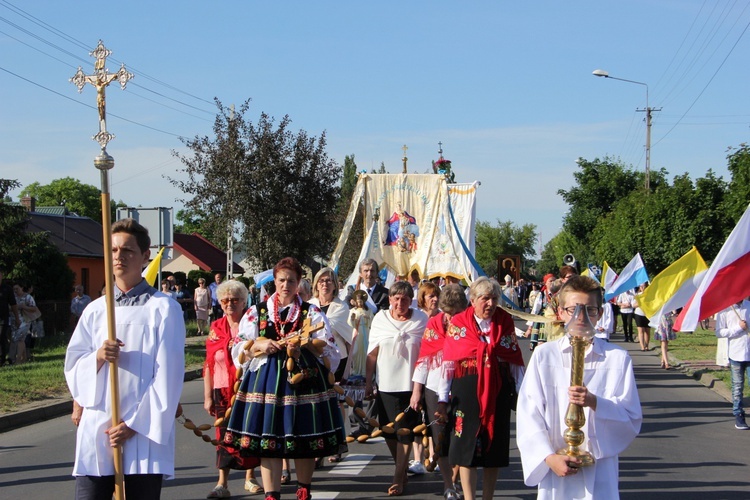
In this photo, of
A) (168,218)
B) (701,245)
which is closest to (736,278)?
(168,218)

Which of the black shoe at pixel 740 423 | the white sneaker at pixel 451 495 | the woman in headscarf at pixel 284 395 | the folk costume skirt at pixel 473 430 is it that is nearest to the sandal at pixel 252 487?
the woman in headscarf at pixel 284 395

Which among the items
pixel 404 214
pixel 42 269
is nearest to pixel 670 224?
pixel 404 214

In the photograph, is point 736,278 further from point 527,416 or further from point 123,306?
point 123,306

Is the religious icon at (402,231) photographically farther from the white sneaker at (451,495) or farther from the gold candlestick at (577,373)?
the gold candlestick at (577,373)

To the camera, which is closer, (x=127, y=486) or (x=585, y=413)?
(x=585, y=413)

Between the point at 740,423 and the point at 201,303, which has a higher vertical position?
the point at 201,303

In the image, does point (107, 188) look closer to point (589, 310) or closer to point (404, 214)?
point (589, 310)

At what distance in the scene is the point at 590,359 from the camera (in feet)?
13.9

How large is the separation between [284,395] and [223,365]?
1432 millimetres

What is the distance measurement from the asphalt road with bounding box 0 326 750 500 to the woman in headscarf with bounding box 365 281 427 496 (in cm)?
58

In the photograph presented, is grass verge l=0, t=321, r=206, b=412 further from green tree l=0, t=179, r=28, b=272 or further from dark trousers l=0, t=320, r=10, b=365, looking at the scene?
green tree l=0, t=179, r=28, b=272

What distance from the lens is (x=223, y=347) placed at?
7.91 m

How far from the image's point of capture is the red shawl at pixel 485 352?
6840 millimetres

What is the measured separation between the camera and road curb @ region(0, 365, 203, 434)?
1161cm
